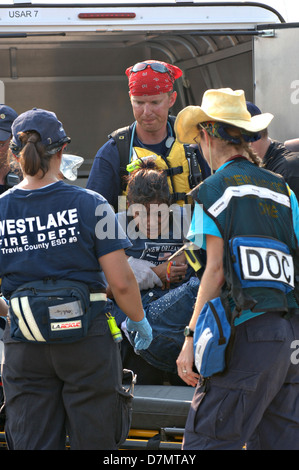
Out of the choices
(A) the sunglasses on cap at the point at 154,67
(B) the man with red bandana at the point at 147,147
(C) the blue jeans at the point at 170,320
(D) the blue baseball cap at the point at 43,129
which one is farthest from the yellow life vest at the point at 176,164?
(D) the blue baseball cap at the point at 43,129

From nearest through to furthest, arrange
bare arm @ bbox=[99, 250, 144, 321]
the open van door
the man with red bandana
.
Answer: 1. bare arm @ bbox=[99, 250, 144, 321]
2. the man with red bandana
3. the open van door

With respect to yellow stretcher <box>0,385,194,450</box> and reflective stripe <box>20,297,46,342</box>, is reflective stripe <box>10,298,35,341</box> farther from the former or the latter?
yellow stretcher <box>0,385,194,450</box>

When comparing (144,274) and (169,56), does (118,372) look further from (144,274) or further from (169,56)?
(169,56)

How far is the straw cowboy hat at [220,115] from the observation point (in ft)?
8.58

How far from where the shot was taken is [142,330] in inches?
113

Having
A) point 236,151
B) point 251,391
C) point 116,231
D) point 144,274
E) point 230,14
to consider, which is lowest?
point 251,391

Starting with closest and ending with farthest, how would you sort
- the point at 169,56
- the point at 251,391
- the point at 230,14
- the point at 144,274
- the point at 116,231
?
1. the point at 251,391
2. the point at 116,231
3. the point at 144,274
4. the point at 230,14
5. the point at 169,56

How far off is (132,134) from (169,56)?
2.82 meters

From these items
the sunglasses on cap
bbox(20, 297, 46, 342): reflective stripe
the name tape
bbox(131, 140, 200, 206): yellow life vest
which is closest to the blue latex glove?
bbox(20, 297, 46, 342): reflective stripe

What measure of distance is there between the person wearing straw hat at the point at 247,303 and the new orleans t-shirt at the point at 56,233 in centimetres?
Answer: 33

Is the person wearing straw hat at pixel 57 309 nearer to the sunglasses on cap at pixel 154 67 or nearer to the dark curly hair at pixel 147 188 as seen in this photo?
the dark curly hair at pixel 147 188

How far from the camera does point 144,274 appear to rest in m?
3.47

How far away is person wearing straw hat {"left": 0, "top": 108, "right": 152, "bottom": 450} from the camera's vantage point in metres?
2.53

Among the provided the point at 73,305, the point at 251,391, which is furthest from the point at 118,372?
the point at 251,391
